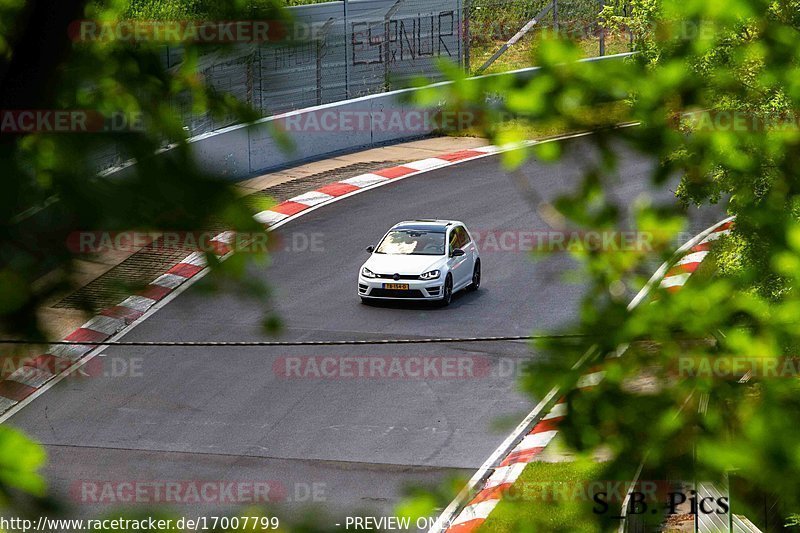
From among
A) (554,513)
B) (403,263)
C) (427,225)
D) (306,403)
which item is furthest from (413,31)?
(554,513)

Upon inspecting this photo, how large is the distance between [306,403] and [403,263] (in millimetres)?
4328

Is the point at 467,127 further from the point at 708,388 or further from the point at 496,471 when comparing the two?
the point at 496,471

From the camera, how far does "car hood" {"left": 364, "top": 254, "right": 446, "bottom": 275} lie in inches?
679

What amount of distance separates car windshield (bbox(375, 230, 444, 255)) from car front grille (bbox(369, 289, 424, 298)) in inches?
34.4

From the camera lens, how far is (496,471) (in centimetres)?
1172

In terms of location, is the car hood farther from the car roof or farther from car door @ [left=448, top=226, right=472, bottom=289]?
the car roof

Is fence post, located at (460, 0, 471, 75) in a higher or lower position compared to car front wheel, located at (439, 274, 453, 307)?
higher

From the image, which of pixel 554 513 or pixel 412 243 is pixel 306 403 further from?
pixel 554 513

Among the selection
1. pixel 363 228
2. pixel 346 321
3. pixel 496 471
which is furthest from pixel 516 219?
pixel 496 471

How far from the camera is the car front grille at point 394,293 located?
17.1 metres

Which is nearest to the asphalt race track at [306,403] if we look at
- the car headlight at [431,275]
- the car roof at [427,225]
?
the car headlight at [431,275]

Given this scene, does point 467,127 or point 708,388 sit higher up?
point 467,127

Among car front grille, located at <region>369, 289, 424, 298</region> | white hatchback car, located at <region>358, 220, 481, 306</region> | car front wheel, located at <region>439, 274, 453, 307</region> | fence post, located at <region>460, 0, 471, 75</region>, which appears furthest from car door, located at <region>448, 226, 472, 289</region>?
fence post, located at <region>460, 0, 471, 75</region>

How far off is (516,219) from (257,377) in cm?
827
